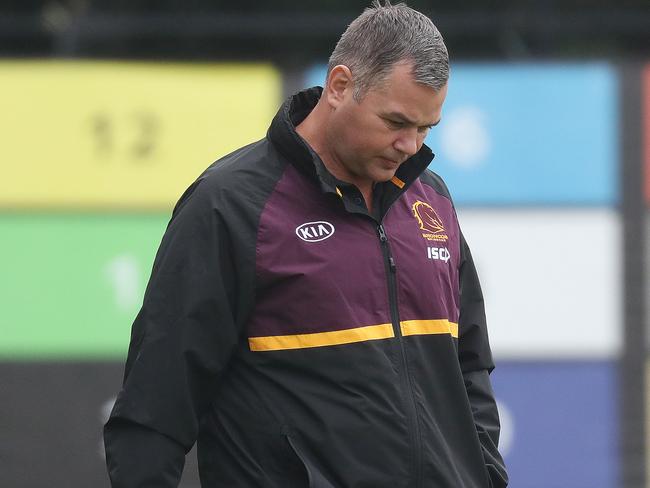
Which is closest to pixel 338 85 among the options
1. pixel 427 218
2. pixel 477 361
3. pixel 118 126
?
pixel 427 218

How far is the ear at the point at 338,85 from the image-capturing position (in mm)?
2256

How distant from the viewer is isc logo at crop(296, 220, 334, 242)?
7.27ft

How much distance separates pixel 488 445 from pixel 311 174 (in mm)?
721

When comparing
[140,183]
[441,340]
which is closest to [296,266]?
[441,340]

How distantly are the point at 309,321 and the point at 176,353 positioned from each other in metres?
0.25

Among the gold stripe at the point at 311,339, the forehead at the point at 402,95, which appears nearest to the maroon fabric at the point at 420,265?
the gold stripe at the point at 311,339

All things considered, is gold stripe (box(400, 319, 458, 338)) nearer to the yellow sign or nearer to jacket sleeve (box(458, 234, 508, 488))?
jacket sleeve (box(458, 234, 508, 488))

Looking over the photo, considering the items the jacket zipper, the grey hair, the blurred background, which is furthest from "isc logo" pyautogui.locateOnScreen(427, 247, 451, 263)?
the blurred background

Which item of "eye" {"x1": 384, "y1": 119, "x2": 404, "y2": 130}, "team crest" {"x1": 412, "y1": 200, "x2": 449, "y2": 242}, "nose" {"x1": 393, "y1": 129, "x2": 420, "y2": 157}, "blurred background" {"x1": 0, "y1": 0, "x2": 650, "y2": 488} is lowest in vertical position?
"blurred background" {"x1": 0, "y1": 0, "x2": 650, "y2": 488}

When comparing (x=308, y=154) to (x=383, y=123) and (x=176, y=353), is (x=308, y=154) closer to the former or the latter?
(x=383, y=123)

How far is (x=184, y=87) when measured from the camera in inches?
181

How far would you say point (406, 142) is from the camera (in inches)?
88.2

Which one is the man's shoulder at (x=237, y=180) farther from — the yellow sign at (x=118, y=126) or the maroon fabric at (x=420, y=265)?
the yellow sign at (x=118, y=126)

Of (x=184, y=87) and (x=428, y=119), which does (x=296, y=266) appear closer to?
(x=428, y=119)
